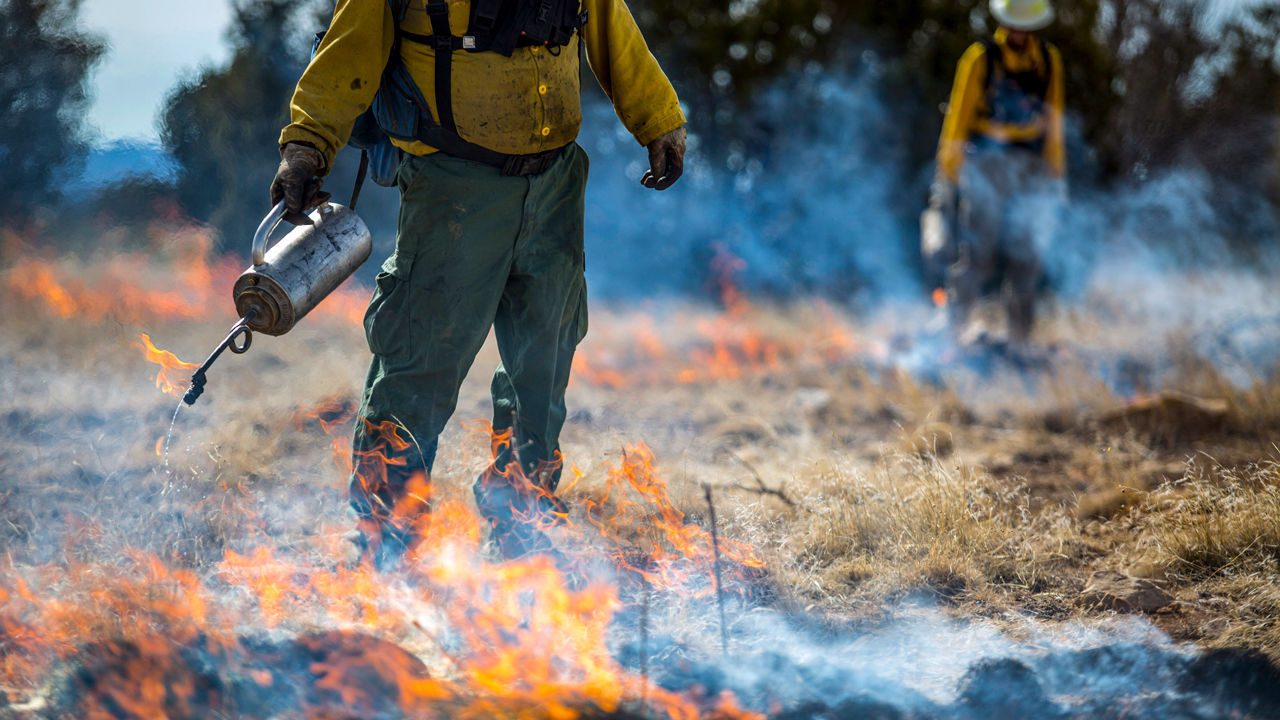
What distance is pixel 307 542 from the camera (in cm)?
282

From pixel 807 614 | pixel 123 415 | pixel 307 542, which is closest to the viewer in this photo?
pixel 807 614

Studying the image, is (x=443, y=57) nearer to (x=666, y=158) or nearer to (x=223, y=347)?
(x=666, y=158)

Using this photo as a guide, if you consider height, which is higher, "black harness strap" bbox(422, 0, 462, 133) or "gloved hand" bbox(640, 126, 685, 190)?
"black harness strap" bbox(422, 0, 462, 133)

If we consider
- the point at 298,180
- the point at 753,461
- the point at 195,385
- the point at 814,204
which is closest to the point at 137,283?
the point at 195,385

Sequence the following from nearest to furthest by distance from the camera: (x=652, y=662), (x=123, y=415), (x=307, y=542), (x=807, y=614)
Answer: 1. (x=652, y=662)
2. (x=807, y=614)
3. (x=307, y=542)
4. (x=123, y=415)

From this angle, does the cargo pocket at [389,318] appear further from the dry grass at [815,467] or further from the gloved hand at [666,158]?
the gloved hand at [666,158]

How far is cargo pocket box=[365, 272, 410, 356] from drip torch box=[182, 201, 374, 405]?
0.14 meters

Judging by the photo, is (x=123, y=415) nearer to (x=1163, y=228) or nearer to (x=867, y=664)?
(x=867, y=664)

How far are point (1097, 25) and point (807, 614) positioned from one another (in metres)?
9.27

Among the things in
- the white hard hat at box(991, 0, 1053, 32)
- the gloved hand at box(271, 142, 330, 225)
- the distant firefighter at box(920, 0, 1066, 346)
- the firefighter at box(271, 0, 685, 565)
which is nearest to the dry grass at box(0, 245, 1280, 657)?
the firefighter at box(271, 0, 685, 565)

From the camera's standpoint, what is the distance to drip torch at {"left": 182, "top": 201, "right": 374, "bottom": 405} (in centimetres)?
229

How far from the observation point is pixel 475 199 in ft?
8.09

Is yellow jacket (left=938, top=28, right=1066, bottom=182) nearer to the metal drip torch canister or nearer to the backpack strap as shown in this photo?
the backpack strap

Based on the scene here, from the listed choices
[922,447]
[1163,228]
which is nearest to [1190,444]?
[922,447]
